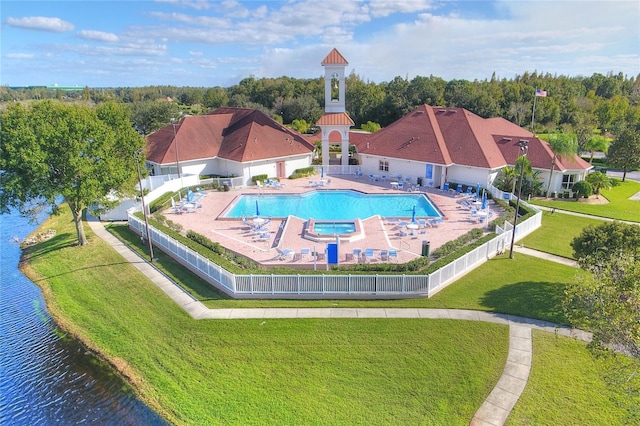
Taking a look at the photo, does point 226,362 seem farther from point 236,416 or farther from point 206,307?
point 206,307

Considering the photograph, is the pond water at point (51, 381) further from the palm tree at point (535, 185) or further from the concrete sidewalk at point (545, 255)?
the palm tree at point (535, 185)

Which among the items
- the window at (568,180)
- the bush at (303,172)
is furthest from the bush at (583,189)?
the bush at (303,172)

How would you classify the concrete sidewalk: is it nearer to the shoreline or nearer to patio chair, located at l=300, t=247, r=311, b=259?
patio chair, located at l=300, t=247, r=311, b=259

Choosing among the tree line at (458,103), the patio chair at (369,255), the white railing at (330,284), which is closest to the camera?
the white railing at (330,284)

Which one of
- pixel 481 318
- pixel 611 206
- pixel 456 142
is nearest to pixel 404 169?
pixel 456 142

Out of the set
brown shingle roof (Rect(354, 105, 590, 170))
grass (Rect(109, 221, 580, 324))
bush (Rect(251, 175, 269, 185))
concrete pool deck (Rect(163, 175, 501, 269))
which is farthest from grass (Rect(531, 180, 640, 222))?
bush (Rect(251, 175, 269, 185))

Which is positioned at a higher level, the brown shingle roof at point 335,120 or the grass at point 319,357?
the brown shingle roof at point 335,120

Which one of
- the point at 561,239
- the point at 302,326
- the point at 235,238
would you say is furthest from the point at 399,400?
the point at 561,239
